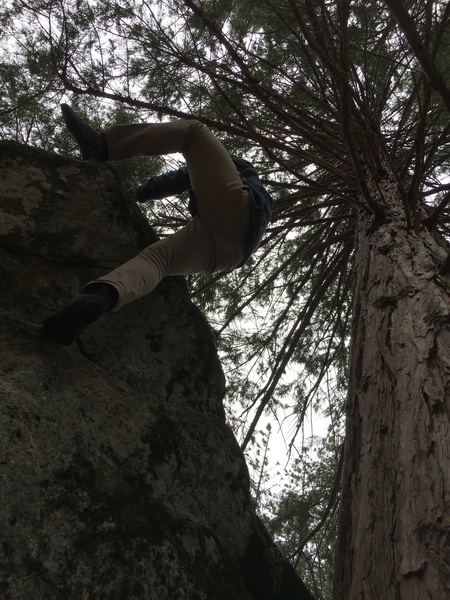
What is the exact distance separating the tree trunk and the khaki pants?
712 millimetres

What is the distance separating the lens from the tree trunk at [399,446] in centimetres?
105

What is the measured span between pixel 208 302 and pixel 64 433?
3.32 metres

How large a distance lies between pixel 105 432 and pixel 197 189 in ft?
3.92

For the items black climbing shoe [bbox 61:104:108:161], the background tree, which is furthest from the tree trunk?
black climbing shoe [bbox 61:104:108:161]

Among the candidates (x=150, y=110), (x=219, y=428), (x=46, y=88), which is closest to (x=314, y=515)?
(x=219, y=428)

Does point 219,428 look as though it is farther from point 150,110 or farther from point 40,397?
point 150,110

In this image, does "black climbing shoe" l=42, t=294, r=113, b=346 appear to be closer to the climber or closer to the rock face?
the rock face

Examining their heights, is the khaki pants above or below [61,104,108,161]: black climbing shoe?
below

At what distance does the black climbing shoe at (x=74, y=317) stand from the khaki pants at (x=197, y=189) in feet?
1.66

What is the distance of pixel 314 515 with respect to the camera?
409 cm

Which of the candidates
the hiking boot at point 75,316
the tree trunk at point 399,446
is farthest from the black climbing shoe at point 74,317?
the tree trunk at point 399,446

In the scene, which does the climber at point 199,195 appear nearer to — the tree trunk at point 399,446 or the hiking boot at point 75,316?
the hiking boot at point 75,316

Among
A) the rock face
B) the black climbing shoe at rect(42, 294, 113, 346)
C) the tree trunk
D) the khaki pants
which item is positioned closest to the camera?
the tree trunk

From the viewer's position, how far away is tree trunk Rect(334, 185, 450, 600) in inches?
41.3
